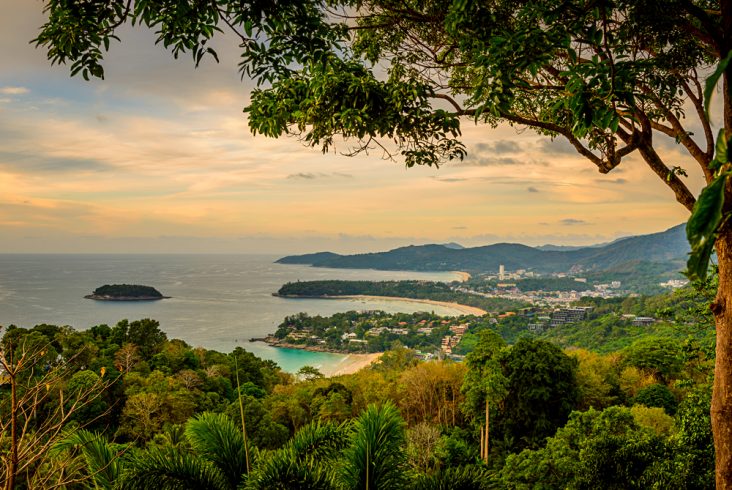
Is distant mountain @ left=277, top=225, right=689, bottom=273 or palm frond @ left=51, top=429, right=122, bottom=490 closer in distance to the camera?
palm frond @ left=51, top=429, right=122, bottom=490

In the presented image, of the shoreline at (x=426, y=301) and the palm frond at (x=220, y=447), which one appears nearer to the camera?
the palm frond at (x=220, y=447)

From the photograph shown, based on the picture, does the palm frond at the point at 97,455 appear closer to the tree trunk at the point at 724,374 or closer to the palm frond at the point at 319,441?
the palm frond at the point at 319,441

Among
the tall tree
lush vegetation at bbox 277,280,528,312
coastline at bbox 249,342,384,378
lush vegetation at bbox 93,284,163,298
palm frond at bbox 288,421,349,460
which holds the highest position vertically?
palm frond at bbox 288,421,349,460

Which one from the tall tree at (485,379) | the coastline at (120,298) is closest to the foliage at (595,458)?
the tall tree at (485,379)

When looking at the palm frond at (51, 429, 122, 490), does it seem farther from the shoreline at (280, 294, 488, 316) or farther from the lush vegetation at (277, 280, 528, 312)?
the lush vegetation at (277, 280, 528, 312)

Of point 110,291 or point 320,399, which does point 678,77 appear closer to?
point 320,399

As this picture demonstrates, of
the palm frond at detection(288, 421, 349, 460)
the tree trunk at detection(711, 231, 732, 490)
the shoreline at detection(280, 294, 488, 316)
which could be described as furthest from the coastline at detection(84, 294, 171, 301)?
the tree trunk at detection(711, 231, 732, 490)
